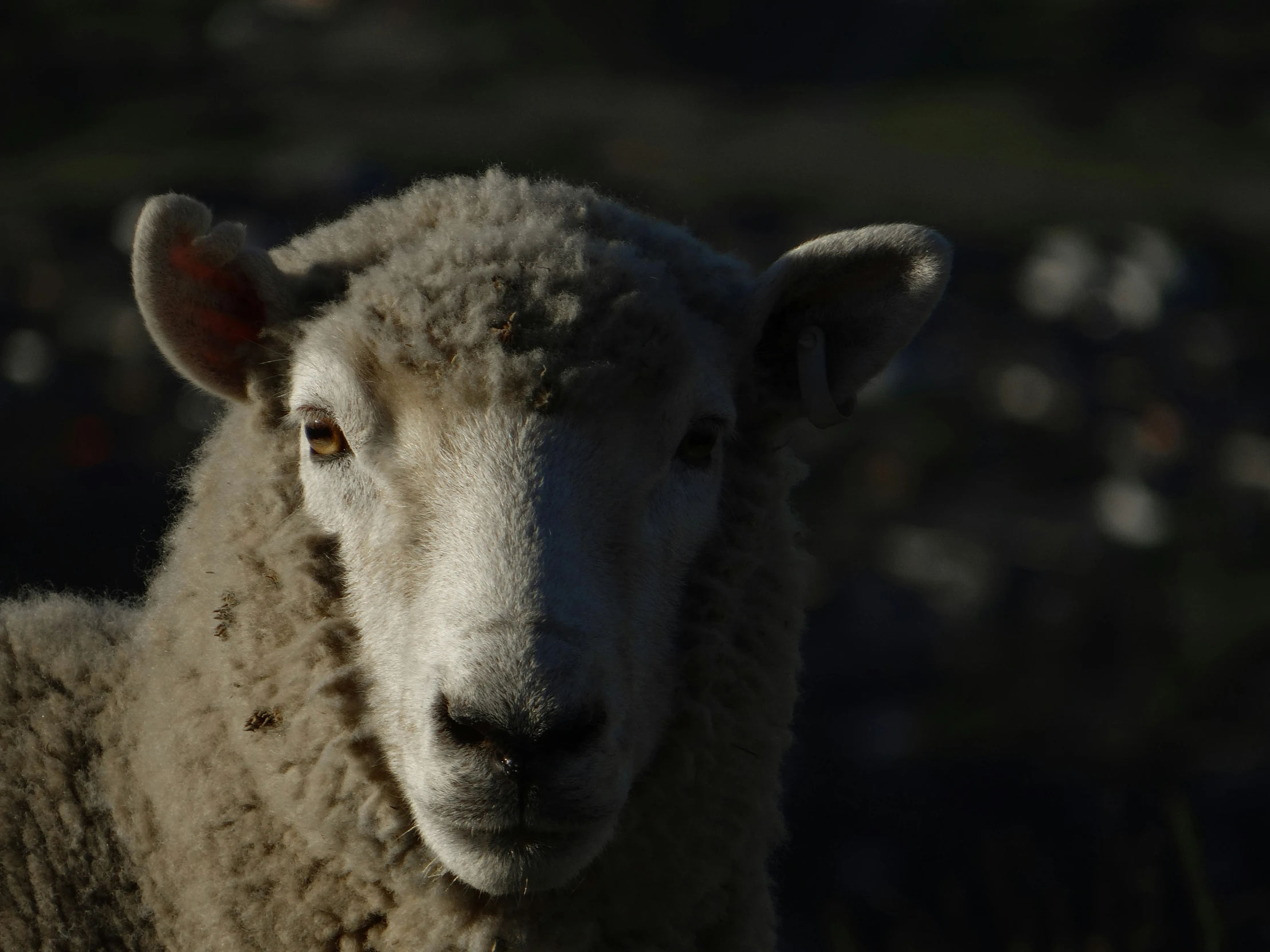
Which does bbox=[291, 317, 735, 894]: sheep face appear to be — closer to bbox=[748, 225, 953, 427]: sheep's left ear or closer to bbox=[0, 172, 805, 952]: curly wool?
bbox=[0, 172, 805, 952]: curly wool

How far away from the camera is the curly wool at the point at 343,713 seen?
2.40 m

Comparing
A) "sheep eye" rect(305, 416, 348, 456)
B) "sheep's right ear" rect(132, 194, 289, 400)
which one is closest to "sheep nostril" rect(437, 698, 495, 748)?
"sheep eye" rect(305, 416, 348, 456)

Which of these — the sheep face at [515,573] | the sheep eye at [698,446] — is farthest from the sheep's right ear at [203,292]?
the sheep eye at [698,446]

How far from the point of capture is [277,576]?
8.44 ft

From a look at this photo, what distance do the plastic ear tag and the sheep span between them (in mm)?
16

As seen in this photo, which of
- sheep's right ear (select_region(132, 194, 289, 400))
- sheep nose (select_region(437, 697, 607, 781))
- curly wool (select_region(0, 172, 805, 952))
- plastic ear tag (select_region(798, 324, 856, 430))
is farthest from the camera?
plastic ear tag (select_region(798, 324, 856, 430))

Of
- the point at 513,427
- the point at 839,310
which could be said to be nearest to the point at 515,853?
the point at 513,427

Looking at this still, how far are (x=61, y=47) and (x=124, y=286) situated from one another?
8845 mm

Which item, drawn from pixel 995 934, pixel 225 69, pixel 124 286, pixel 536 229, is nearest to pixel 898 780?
pixel 995 934

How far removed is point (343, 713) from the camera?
7.95 ft

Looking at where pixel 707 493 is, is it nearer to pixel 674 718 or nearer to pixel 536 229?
pixel 674 718

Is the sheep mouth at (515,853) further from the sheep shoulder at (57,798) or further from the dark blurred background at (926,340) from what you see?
the dark blurred background at (926,340)

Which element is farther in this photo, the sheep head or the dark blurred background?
the dark blurred background

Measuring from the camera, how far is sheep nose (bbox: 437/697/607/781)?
208 centimetres
